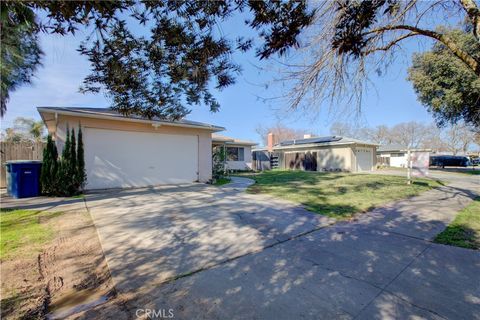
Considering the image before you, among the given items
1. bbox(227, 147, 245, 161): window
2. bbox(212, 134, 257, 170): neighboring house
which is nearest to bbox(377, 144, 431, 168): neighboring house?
bbox(212, 134, 257, 170): neighboring house

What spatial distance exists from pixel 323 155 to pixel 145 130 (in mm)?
17890

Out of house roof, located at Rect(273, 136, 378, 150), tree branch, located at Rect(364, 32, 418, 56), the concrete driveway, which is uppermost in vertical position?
tree branch, located at Rect(364, 32, 418, 56)

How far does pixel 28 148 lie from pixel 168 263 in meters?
10.8

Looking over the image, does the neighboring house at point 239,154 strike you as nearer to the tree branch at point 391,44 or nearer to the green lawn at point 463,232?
the green lawn at point 463,232

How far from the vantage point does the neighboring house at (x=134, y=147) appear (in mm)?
8945

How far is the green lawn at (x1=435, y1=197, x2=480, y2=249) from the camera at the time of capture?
4.18 m

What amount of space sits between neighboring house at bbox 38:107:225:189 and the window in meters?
9.48

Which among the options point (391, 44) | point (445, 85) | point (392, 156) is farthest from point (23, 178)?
point (392, 156)

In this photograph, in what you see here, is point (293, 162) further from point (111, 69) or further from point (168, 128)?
point (111, 69)

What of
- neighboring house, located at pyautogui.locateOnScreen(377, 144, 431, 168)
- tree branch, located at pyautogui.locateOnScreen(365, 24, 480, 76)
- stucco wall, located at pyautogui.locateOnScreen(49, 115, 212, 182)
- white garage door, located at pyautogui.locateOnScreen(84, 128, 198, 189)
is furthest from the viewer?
neighboring house, located at pyautogui.locateOnScreen(377, 144, 431, 168)

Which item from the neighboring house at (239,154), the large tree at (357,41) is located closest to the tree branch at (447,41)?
the large tree at (357,41)

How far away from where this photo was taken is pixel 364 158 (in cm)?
2286

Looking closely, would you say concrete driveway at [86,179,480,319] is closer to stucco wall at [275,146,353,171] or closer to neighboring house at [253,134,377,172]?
stucco wall at [275,146,353,171]

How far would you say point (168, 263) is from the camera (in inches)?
128
